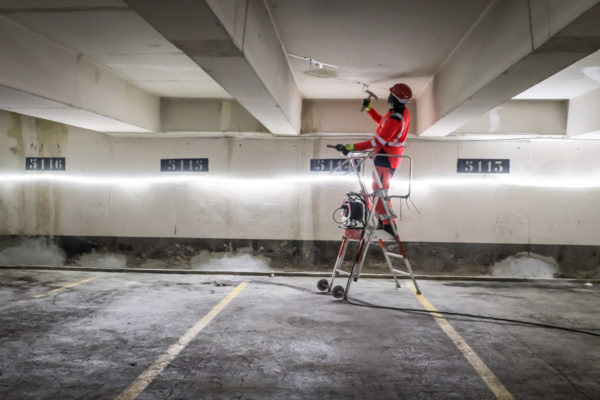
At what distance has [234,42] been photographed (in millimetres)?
3365

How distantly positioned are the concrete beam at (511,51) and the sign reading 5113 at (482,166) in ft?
7.14

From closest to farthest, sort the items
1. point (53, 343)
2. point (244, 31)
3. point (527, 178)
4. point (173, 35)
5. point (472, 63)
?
point (173, 35), point (244, 31), point (53, 343), point (472, 63), point (527, 178)

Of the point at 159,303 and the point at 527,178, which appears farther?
the point at 527,178

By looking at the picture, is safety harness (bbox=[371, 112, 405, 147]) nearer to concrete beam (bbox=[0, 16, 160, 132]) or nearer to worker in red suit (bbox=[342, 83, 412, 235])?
worker in red suit (bbox=[342, 83, 412, 235])

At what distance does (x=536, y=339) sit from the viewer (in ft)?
13.8

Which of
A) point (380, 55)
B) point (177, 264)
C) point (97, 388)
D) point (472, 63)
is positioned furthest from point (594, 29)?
point (177, 264)

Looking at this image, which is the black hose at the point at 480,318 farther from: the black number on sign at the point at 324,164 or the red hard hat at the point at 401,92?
the black number on sign at the point at 324,164

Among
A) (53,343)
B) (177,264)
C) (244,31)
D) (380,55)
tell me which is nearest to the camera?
(244,31)

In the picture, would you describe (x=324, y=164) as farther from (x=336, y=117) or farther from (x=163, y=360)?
(x=163, y=360)

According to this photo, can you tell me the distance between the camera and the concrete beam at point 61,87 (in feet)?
14.9

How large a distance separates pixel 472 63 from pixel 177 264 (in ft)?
21.4

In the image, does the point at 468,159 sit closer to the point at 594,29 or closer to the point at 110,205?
the point at 594,29

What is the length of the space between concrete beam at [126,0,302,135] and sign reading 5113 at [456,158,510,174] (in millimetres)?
3995

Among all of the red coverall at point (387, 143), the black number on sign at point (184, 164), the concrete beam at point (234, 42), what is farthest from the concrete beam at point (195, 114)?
the red coverall at point (387, 143)
